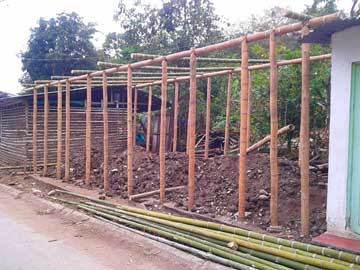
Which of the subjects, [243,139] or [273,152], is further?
[243,139]

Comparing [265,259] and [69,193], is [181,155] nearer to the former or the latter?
[69,193]

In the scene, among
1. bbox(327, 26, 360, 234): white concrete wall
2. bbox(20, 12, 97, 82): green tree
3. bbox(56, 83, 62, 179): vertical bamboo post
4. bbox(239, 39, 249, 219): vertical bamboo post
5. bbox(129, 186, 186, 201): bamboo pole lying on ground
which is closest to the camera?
bbox(327, 26, 360, 234): white concrete wall

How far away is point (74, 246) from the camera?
531cm

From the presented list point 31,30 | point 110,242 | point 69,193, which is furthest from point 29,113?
point 31,30

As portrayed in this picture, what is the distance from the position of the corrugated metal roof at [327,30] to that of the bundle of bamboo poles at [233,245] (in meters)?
2.36

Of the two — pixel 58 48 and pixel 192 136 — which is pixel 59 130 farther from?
pixel 58 48

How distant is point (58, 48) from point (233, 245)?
20246 millimetres

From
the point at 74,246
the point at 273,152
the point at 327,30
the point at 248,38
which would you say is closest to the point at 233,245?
the point at 273,152

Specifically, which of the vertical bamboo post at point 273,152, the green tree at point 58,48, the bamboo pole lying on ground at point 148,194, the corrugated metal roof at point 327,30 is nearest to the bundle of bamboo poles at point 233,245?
the vertical bamboo post at point 273,152

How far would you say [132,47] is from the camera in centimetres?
1673

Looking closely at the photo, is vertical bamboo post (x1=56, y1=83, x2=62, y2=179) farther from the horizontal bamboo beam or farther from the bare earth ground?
the bare earth ground

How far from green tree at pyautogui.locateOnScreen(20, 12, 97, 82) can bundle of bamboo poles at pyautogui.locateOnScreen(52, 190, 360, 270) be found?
17.7 m

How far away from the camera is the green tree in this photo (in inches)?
888

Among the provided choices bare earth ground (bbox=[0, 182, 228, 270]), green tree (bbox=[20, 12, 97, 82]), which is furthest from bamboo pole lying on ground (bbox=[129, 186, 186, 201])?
green tree (bbox=[20, 12, 97, 82])
